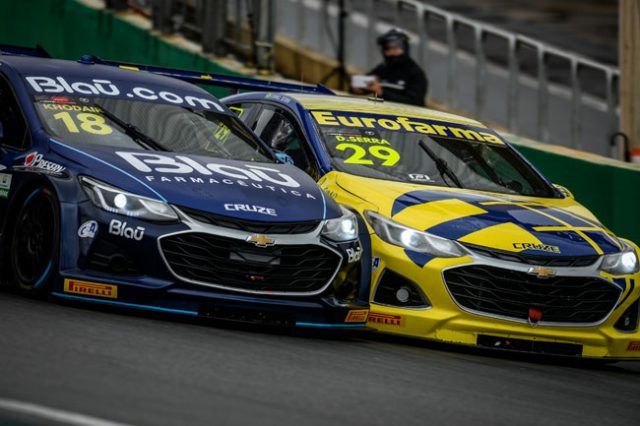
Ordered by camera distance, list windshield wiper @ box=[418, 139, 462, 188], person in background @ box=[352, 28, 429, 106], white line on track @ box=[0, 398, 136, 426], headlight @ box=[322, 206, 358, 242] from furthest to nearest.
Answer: person in background @ box=[352, 28, 429, 106] → windshield wiper @ box=[418, 139, 462, 188] → headlight @ box=[322, 206, 358, 242] → white line on track @ box=[0, 398, 136, 426]

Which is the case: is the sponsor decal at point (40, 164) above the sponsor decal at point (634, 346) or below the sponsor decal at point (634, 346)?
above

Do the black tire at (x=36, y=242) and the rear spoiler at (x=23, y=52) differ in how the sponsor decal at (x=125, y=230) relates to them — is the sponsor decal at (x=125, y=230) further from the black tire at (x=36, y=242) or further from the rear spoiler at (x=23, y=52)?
the rear spoiler at (x=23, y=52)

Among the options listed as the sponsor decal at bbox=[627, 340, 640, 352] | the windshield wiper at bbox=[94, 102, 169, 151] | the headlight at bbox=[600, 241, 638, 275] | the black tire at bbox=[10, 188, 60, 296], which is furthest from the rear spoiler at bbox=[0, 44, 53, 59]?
the sponsor decal at bbox=[627, 340, 640, 352]

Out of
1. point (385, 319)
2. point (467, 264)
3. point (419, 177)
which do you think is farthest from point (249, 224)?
point (419, 177)

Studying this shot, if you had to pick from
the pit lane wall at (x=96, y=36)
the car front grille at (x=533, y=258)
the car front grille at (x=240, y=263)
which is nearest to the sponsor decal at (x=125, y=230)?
the car front grille at (x=240, y=263)

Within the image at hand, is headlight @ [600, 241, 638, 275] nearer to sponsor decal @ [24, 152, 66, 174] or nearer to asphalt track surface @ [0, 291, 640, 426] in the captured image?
asphalt track surface @ [0, 291, 640, 426]

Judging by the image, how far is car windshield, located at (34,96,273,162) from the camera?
10570mm

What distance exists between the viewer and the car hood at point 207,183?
976 cm

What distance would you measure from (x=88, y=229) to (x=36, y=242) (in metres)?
0.49

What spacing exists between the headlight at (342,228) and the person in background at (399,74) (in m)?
7.01

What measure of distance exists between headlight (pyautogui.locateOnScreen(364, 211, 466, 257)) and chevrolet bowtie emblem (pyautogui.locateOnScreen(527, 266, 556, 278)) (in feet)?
1.47

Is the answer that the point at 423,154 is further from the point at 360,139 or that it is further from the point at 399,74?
the point at 399,74

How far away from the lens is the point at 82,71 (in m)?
11.4

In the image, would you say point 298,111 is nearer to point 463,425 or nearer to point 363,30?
point 463,425
